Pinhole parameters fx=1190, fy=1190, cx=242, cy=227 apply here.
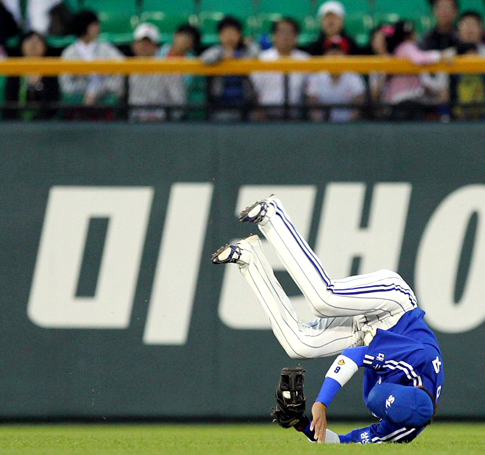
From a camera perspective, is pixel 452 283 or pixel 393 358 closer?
pixel 393 358

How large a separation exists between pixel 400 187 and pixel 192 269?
1.80m

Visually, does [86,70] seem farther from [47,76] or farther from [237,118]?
[237,118]

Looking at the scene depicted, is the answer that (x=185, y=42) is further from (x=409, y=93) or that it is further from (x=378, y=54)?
(x=409, y=93)

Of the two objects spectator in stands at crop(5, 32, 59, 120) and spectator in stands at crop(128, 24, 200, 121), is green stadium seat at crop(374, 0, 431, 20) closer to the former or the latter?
spectator in stands at crop(128, 24, 200, 121)

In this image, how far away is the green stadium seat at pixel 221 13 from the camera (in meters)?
11.6

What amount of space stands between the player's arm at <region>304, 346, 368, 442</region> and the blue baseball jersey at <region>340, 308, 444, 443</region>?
8 centimetres

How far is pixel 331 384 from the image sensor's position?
6.73m

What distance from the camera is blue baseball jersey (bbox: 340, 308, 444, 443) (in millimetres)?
6984

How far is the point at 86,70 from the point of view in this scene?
9555 millimetres

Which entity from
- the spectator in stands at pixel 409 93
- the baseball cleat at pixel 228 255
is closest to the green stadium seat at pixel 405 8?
the spectator in stands at pixel 409 93

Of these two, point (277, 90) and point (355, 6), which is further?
point (355, 6)

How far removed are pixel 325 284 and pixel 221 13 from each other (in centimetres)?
519

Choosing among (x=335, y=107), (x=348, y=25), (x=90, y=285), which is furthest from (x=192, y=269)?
(x=348, y=25)

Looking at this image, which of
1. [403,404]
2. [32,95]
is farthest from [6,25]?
[403,404]
